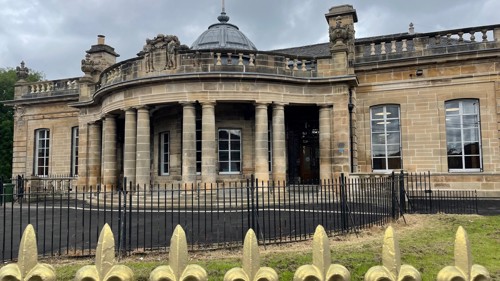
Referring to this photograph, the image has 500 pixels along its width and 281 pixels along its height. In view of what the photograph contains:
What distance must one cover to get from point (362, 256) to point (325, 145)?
866 centimetres

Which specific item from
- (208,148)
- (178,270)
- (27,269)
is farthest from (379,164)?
(27,269)

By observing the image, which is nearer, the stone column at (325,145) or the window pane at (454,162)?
the stone column at (325,145)

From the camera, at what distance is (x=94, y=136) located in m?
18.6

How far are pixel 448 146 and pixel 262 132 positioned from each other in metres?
7.61

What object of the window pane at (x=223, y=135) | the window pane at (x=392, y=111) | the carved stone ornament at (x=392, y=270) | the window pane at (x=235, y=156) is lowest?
the carved stone ornament at (x=392, y=270)

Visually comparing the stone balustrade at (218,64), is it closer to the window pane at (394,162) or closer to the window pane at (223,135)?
the window pane at (223,135)

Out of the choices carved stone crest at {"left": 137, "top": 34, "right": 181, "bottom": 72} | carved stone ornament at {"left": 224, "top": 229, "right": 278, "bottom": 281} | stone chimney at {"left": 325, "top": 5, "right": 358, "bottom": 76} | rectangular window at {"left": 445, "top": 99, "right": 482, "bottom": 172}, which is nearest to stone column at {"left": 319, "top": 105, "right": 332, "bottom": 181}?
stone chimney at {"left": 325, "top": 5, "right": 358, "bottom": 76}

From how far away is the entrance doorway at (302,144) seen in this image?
57.2 feet

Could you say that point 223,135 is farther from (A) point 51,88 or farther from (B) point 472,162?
(A) point 51,88

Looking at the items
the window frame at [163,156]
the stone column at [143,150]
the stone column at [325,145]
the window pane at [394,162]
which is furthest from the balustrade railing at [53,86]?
the window pane at [394,162]

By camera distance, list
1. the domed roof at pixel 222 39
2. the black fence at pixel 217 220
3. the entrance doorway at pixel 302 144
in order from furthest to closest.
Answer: the domed roof at pixel 222 39 → the entrance doorway at pixel 302 144 → the black fence at pixel 217 220

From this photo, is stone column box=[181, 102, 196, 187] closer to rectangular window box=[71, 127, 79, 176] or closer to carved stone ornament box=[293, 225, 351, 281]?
carved stone ornament box=[293, 225, 351, 281]

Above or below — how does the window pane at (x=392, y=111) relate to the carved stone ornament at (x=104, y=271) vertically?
above

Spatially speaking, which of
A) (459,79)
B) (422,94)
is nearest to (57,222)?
(422,94)
